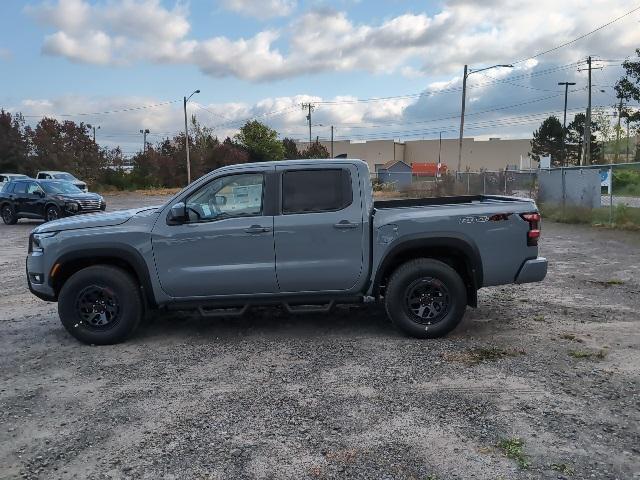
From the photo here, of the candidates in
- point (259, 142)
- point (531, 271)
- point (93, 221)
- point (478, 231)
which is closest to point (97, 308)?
point (93, 221)

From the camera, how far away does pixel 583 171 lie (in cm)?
1775

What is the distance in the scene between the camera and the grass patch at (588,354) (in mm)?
5238

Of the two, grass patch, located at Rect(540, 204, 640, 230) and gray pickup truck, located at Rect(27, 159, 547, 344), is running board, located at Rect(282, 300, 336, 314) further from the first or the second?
grass patch, located at Rect(540, 204, 640, 230)

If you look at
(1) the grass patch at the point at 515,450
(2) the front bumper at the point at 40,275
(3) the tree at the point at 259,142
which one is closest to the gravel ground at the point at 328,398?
(1) the grass patch at the point at 515,450

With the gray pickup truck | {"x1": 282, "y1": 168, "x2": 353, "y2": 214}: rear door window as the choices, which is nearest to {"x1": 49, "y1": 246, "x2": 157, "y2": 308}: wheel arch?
the gray pickup truck

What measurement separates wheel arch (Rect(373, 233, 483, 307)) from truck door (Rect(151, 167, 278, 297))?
1.14m

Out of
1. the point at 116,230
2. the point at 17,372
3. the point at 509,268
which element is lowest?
the point at 17,372

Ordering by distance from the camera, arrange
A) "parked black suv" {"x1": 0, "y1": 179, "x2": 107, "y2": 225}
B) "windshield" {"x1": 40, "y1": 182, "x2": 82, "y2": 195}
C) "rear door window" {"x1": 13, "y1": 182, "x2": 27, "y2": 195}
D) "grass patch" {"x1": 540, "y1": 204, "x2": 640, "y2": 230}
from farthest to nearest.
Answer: "rear door window" {"x1": 13, "y1": 182, "x2": 27, "y2": 195} → "windshield" {"x1": 40, "y1": 182, "x2": 82, "y2": 195} → "parked black suv" {"x1": 0, "y1": 179, "x2": 107, "y2": 225} → "grass patch" {"x1": 540, "y1": 204, "x2": 640, "y2": 230}

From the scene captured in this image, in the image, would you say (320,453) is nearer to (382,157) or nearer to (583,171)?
(583,171)

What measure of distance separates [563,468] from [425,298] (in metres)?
2.61

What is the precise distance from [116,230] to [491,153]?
129 metres

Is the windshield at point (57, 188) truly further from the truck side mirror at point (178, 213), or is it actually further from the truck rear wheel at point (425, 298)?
the truck rear wheel at point (425, 298)

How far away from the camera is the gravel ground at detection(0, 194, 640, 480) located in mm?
3469

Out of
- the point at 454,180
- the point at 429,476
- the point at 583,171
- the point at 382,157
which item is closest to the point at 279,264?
the point at 429,476
